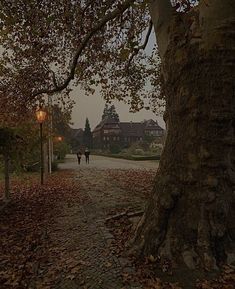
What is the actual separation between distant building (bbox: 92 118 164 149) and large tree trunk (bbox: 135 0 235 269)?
105223mm

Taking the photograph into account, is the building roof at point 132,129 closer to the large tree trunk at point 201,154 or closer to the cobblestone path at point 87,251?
the cobblestone path at point 87,251

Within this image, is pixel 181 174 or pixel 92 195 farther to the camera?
pixel 92 195

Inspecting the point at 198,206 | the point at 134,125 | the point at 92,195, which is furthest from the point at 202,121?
the point at 134,125

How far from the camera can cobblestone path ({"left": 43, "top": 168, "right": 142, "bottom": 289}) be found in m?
4.71

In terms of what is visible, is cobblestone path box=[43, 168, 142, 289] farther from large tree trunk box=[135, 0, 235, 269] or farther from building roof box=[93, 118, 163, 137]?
building roof box=[93, 118, 163, 137]

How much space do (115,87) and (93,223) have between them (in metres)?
10.7

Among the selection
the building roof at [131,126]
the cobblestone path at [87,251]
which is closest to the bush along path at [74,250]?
the cobblestone path at [87,251]

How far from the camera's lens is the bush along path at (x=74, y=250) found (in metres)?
4.70

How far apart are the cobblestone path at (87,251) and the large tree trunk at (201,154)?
0.67m

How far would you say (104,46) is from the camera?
14078 mm

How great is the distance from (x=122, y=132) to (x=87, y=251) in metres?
114

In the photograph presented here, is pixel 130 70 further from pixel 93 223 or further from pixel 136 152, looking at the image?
pixel 136 152

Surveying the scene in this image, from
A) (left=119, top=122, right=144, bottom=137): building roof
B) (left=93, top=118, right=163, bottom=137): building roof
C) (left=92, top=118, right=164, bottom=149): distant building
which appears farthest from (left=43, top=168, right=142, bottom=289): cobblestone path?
(left=119, top=122, right=144, bottom=137): building roof

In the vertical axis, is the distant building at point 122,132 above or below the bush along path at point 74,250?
above
